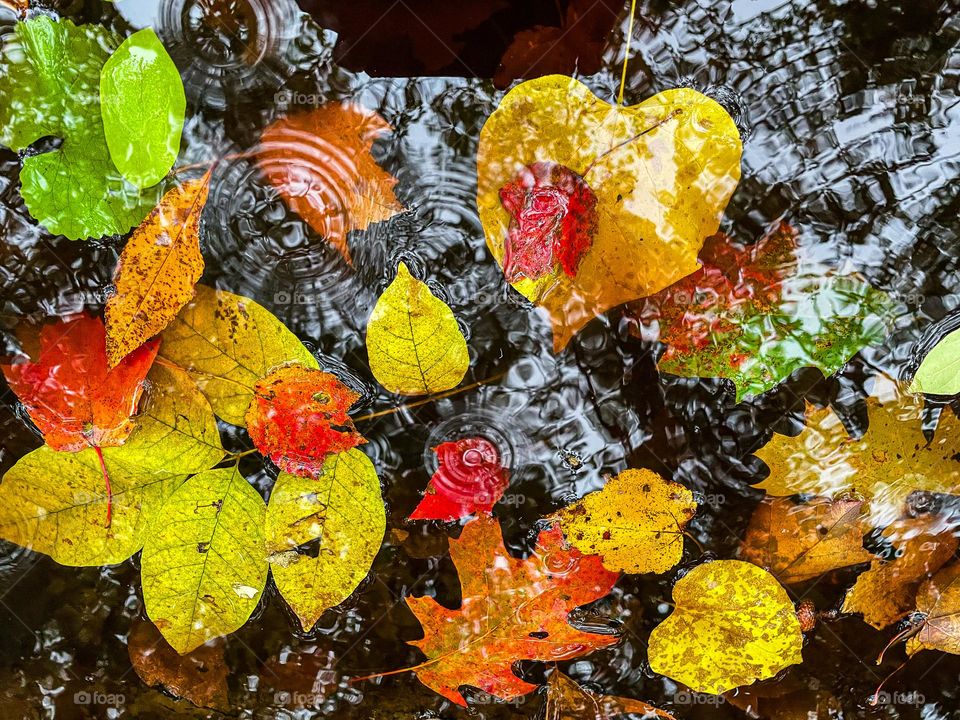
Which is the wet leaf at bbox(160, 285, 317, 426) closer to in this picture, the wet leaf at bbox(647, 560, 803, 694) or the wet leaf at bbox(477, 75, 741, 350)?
the wet leaf at bbox(477, 75, 741, 350)

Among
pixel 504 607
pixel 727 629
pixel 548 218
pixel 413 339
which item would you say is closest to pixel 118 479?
pixel 413 339

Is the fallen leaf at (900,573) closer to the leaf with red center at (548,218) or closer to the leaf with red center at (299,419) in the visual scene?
the leaf with red center at (548,218)

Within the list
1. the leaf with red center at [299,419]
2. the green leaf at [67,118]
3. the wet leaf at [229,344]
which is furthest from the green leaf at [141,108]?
the leaf with red center at [299,419]

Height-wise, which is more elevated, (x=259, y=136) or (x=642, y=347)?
(x=259, y=136)

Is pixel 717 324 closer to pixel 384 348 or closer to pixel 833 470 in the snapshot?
pixel 833 470

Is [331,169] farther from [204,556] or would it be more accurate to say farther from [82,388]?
[204,556]

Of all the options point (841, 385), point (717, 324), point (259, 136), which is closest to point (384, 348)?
point (259, 136)

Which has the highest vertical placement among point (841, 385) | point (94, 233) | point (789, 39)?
point (789, 39)

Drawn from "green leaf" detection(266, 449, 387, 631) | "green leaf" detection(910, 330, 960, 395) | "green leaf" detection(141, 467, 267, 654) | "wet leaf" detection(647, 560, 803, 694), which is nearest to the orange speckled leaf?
"green leaf" detection(141, 467, 267, 654)

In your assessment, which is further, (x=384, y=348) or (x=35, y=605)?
(x=35, y=605)
